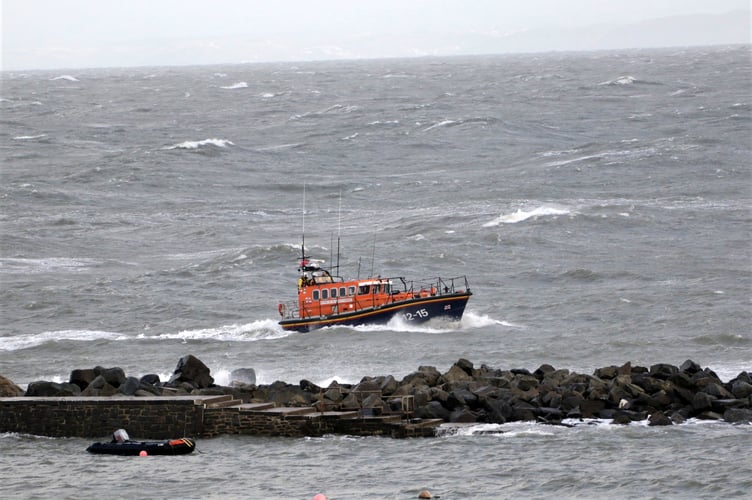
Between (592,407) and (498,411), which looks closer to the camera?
(498,411)

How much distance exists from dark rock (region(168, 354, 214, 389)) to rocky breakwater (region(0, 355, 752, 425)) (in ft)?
0.07

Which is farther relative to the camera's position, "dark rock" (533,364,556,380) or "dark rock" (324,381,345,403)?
"dark rock" (533,364,556,380)

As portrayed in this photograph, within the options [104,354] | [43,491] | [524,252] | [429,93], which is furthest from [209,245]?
[429,93]

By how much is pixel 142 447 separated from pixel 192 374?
565cm

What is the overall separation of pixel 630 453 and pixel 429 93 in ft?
415

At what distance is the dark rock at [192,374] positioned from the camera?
32.6 metres

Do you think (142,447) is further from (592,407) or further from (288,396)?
(592,407)

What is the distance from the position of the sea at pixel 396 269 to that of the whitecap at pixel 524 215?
584 millimetres

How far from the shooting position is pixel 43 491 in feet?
81.6

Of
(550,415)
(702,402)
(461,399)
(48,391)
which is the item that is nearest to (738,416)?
(702,402)

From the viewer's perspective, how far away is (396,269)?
171ft

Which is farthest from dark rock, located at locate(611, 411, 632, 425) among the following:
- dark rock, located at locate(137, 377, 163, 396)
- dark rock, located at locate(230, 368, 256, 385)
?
dark rock, located at locate(137, 377, 163, 396)

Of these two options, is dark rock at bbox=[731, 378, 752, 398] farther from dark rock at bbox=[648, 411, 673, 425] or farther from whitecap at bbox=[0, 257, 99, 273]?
whitecap at bbox=[0, 257, 99, 273]

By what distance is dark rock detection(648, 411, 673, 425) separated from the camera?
28.4 m
